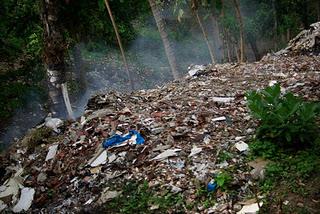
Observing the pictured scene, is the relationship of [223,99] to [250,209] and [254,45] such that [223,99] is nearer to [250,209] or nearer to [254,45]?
[250,209]

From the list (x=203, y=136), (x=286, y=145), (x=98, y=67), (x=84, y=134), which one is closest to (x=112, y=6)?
(x=98, y=67)

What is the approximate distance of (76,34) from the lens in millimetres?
14680

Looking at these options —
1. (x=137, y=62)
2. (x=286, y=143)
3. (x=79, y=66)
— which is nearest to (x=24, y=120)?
(x=79, y=66)

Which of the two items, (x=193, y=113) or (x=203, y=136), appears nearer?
(x=203, y=136)

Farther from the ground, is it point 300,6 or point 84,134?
point 84,134

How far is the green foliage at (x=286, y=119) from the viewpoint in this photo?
4.74 meters

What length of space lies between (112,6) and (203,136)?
11167 millimetres

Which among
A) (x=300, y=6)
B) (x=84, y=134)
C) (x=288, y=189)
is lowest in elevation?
(x=300, y=6)

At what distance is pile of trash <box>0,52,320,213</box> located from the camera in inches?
195

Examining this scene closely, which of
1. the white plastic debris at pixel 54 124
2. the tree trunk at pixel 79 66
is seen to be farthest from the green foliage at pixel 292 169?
the tree trunk at pixel 79 66

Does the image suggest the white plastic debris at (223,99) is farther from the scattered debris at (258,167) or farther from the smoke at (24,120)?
the smoke at (24,120)

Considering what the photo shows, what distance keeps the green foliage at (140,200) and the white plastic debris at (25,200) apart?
1.50 meters

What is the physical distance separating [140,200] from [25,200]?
2.07 m

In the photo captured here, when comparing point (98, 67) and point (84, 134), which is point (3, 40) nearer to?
point (84, 134)
